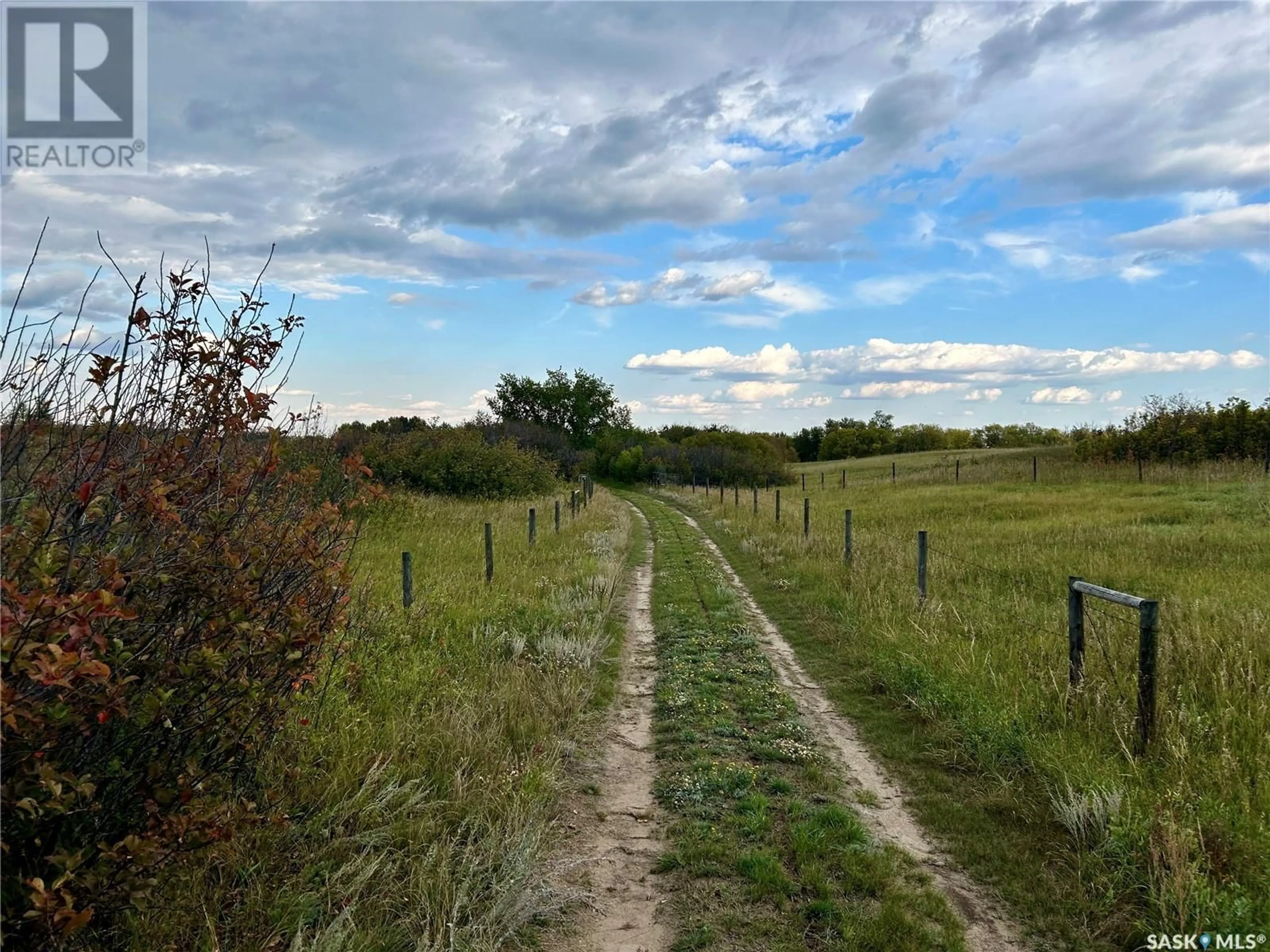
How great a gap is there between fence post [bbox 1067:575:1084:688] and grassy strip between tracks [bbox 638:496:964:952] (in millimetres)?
2365

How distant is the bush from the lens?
2561 mm

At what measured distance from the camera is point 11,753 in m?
2.56

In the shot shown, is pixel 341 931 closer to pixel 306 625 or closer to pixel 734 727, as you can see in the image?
pixel 306 625

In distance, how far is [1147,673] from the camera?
18.0 feet

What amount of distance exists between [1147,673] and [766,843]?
3.12 metres

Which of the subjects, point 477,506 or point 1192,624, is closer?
point 1192,624

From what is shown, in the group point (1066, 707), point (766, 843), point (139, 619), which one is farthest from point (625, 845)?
point (1066, 707)

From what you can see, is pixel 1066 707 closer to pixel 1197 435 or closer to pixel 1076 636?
pixel 1076 636

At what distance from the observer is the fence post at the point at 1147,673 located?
545cm

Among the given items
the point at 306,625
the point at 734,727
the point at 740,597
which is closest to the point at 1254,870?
the point at 734,727

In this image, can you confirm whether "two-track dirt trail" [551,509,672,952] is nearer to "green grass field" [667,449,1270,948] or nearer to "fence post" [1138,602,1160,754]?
"green grass field" [667,449,1270,948]

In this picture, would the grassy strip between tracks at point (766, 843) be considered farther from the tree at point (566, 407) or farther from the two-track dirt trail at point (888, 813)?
the tree at point (566, 407)

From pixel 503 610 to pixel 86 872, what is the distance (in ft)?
24.8

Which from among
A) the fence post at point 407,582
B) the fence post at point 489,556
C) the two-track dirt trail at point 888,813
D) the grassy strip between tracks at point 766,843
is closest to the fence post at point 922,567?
the two-track dirt trail at point 888,813
